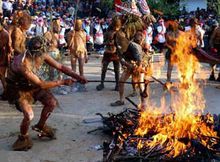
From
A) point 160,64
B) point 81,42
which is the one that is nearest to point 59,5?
point 160,64

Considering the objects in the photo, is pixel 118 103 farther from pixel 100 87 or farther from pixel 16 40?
pixel 16 40

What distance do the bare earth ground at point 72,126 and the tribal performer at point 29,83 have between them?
327 mm

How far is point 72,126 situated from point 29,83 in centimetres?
160

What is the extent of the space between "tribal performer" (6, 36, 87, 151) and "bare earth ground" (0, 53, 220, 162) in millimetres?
327

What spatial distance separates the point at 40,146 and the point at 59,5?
20283 mm

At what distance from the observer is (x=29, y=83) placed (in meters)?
6.85

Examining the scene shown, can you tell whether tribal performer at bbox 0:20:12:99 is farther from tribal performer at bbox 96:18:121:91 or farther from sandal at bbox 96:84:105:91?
sandal at bbox 96:84:105:91

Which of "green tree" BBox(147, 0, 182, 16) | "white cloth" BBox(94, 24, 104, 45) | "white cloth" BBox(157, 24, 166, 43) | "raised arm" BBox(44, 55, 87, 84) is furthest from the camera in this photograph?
"green tree" BBox(147, 0, 182, 16)

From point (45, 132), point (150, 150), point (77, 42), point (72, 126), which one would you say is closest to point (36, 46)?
point (45, 132)

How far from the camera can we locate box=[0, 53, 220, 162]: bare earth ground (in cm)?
670

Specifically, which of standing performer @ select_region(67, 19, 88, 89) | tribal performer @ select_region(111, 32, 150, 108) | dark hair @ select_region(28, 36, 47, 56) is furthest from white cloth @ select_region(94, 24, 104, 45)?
dark hair @ select_region(28, 36, 47, 56)

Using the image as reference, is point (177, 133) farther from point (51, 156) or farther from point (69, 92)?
point (69, 92)

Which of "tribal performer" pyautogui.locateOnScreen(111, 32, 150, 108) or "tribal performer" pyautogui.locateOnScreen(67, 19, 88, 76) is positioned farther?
"tribal performer" pyautogui.locateOnScreen(67, 19, 88, 76)

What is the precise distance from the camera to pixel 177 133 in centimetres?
652
